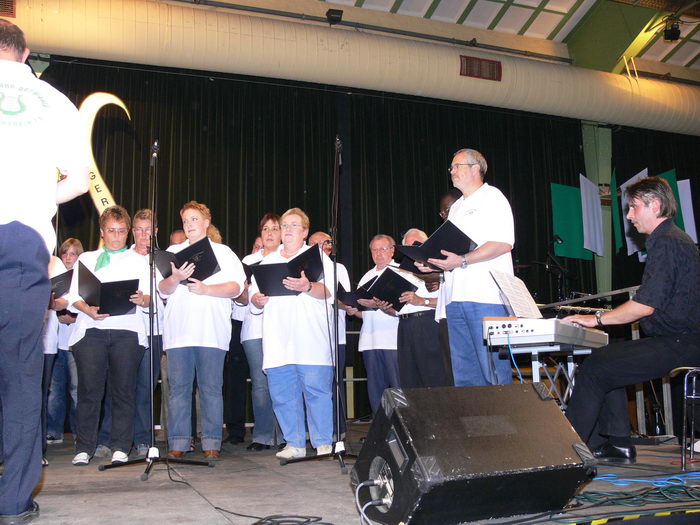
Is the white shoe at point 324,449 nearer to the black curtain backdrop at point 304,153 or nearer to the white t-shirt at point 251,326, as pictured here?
the white t-shirt at point 251,326

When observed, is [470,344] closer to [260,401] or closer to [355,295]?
[355,295]

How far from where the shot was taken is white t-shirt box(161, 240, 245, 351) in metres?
3.99

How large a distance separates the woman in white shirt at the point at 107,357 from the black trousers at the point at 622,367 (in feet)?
8.10

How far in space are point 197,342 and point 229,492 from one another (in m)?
1.37

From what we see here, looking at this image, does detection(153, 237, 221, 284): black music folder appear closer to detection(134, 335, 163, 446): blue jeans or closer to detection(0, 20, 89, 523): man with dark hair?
detection(134, 335, 163, 446): blue jeans

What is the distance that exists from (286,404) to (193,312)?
0.77 meters

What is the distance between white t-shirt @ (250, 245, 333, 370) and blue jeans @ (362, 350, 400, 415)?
4.23 ft

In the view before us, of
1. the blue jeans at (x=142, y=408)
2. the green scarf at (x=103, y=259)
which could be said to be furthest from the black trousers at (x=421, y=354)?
the green scarf at (x=103, y=259)

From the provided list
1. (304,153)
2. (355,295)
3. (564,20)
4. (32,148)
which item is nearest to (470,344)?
(355,295)

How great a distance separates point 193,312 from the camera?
13.1ft

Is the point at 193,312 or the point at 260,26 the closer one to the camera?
the point at 193,312

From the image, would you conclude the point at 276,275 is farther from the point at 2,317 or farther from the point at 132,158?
the point at 132,158

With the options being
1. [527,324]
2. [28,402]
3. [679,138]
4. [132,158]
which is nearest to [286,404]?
[527,324]

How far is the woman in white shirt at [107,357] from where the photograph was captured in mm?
3943
